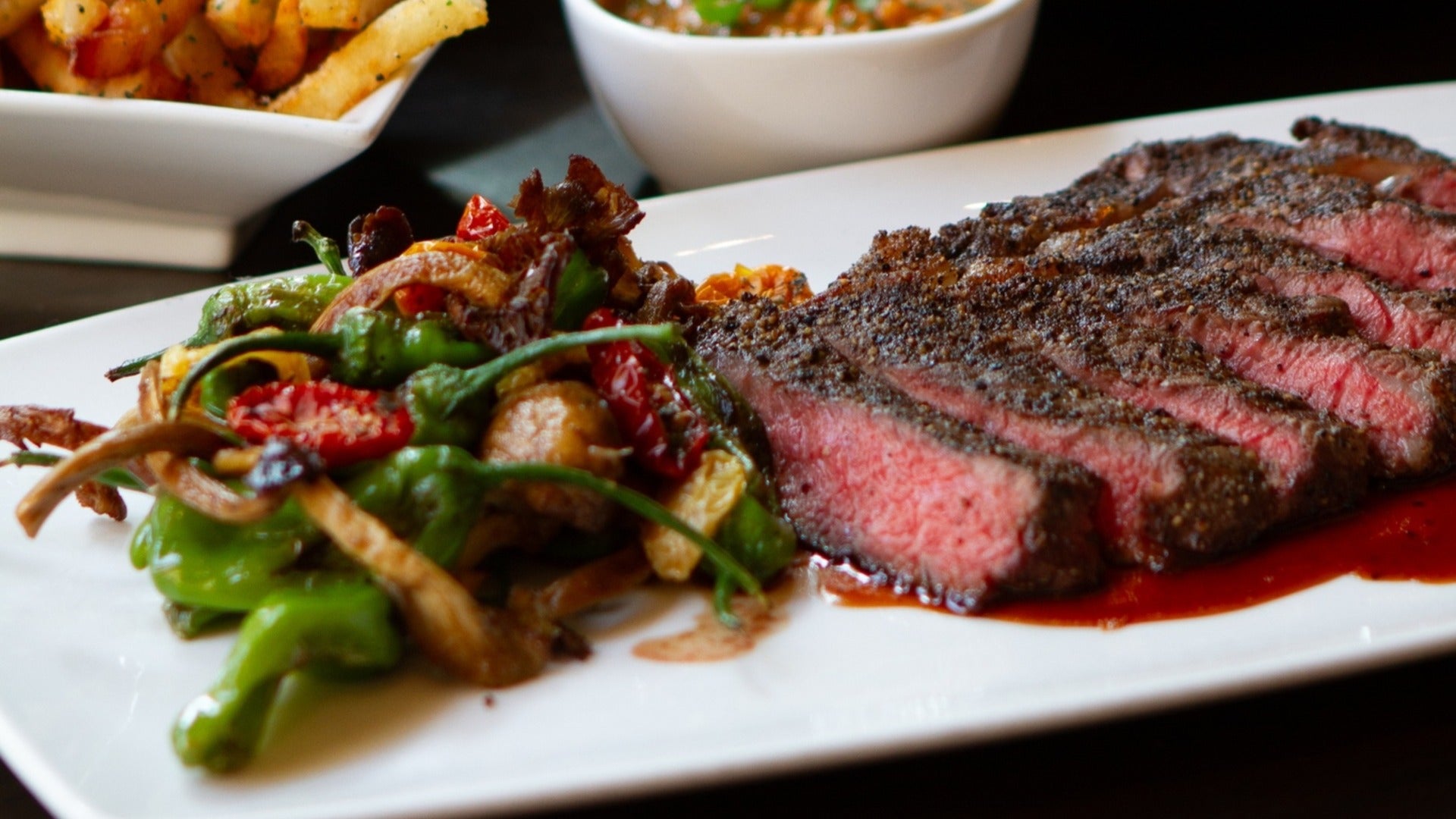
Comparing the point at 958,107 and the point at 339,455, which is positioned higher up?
the point at 339,455

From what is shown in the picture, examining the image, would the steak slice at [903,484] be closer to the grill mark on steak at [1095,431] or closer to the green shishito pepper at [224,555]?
the grill mark on steak at [1095,431]

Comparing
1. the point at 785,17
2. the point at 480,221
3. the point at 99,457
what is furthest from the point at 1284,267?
the point at 99,457

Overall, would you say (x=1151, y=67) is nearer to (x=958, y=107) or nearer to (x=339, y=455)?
(x=958, y=107)

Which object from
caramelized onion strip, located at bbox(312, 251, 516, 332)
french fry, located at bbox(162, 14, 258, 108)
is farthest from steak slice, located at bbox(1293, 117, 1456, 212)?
french fry, located at bbox(162, 14, 258, 108)

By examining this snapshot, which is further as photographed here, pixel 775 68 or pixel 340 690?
pixel 775 68

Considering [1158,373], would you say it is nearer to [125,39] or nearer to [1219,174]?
[1219,174]

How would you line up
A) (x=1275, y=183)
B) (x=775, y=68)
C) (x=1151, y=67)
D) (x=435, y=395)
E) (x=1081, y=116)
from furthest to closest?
(x=1151, y=67) → (x=1081, y=116) → (x=775, y=68) → (x=1275, y=183) → (x=435, y=395)

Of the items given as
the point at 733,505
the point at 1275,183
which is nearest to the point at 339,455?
the point at 733,505

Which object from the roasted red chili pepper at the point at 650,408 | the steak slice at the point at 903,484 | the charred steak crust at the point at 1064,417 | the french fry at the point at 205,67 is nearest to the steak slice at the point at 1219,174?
the charred steak crust at the point at 1064,417
